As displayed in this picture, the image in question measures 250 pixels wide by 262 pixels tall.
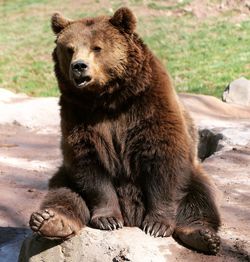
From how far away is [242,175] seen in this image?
21.7 feet

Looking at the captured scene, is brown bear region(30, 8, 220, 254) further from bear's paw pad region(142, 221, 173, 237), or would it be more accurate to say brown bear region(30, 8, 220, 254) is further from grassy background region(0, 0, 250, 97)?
grassy background region(0, 0, 250, 97)

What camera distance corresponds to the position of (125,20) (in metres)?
4.40

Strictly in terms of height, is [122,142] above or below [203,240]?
above

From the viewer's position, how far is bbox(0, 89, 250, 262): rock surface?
4.14m

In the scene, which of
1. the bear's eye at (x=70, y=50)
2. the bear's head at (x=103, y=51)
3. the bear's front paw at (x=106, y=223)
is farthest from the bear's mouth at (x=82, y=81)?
the bear's front paw at (x=106, y=223)

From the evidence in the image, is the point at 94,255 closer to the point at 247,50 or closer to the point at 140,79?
the point at 140,79

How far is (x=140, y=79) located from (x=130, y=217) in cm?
101

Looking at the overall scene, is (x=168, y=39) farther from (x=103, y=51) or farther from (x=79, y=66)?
(x=79, y=66)

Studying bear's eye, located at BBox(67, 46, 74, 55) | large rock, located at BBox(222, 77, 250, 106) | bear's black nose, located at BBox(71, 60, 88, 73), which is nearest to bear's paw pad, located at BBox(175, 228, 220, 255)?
bear's black nose, located at BBox(71, 60, 88, 73)

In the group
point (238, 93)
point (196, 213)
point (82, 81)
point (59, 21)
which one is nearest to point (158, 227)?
point (196, 213)

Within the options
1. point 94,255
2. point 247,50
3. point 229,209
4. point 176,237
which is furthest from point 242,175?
point 247,50

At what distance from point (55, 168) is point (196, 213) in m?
4.44

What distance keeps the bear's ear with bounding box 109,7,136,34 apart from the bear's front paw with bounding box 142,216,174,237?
1375 millimetres

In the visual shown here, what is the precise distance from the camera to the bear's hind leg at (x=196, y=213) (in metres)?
4.17
